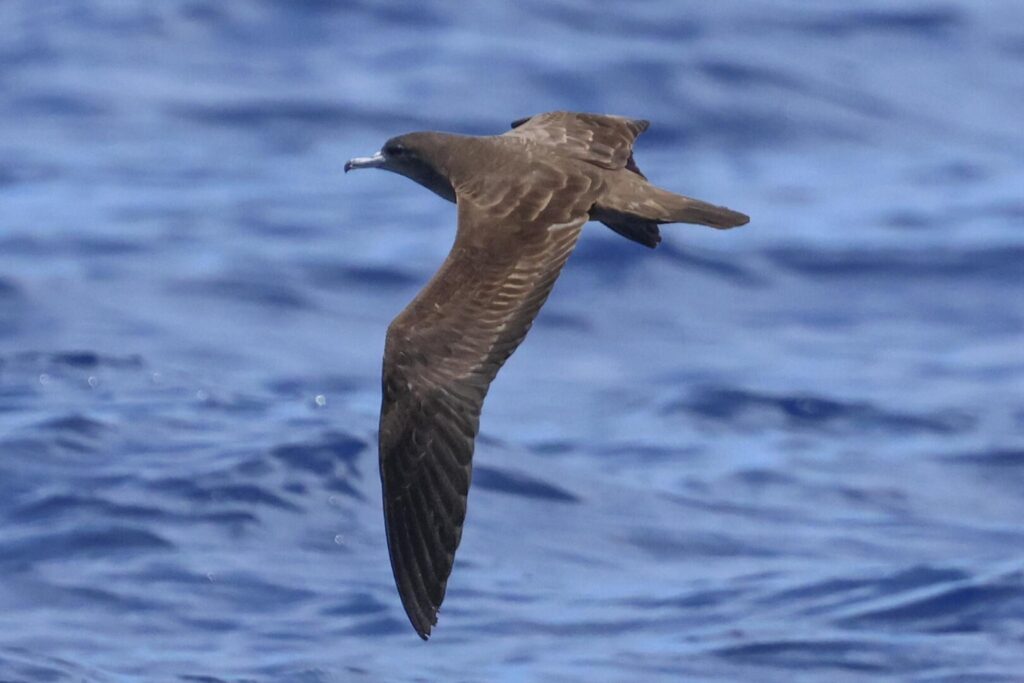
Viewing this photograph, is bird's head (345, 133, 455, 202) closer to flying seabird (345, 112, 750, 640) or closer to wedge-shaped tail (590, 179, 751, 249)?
flying seabird (345, 112, 750, 640)

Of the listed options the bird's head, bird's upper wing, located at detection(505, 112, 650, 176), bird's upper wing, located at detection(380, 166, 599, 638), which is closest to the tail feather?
bird's upper wing, located at detection(505, 112, 650, 176)

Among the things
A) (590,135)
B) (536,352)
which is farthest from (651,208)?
(536,352)

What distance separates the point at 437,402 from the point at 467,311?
0.35 meters

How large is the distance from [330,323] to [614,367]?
2.17 meters

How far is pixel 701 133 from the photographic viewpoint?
1870 cm

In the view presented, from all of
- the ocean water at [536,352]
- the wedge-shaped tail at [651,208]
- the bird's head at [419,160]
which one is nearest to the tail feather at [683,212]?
the wedge-shaped tail at [651,208]

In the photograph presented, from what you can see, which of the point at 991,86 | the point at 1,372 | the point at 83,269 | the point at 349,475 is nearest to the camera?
the point at 349,475

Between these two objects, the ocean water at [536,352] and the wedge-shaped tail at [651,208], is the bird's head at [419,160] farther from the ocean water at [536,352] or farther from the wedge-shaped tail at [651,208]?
the ocean water at [536,352]

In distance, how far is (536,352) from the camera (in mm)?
14672

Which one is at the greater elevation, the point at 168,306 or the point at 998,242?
the point at 998,242

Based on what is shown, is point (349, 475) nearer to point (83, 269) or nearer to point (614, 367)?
point (614, 367)

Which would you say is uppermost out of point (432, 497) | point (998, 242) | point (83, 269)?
point (432, 497)

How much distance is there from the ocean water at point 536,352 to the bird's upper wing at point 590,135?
11.0ft

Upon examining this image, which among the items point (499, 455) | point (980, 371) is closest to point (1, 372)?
point (499, 455)
